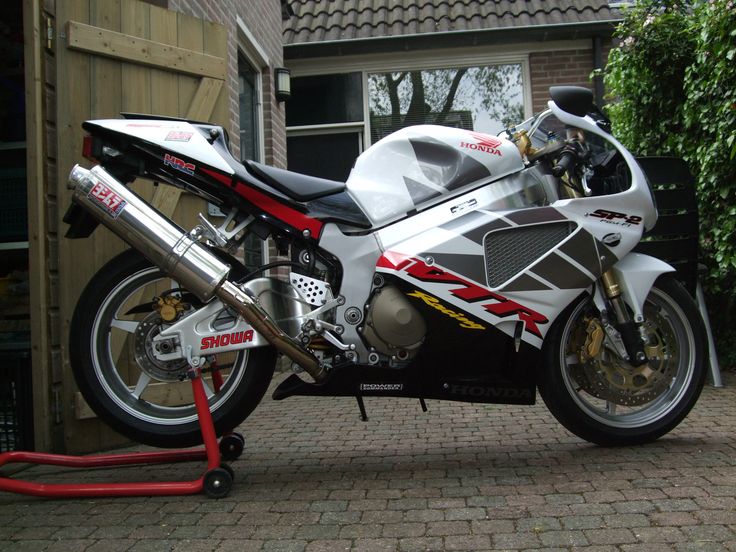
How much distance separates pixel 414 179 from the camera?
10.8ft

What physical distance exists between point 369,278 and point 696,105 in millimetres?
3675

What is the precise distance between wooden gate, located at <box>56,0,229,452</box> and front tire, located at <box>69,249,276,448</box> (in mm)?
903

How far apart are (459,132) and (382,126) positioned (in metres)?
6.60

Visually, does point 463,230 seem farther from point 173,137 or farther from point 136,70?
point 136,70

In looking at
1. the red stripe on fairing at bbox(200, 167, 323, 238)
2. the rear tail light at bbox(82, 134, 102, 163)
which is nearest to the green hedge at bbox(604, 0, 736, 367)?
the red stripe on fairing at bbox(200, 167, 323, 238)

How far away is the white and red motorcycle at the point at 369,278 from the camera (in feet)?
10.1

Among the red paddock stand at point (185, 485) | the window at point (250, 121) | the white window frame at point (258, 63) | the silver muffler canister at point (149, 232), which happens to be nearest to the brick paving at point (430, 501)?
the red paddock stand at point (185, 485)

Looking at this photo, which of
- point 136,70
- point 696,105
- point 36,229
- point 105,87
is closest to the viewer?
point 36,229

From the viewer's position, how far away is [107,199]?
9.98 feet

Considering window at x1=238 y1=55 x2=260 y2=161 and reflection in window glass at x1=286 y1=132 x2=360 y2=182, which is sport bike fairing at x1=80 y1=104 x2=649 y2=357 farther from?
reflection in window glass at x1=286 y1=132 x2=360 y2=182

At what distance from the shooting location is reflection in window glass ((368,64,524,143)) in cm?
964

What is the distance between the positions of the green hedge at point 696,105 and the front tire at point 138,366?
3.51 metres

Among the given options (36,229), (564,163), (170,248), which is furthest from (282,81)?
(170,248)

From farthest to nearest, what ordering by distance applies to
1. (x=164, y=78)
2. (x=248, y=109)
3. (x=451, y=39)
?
1. (x=451, y=39)
2. (x=248, y=109)
3. (x=164, y=78)
